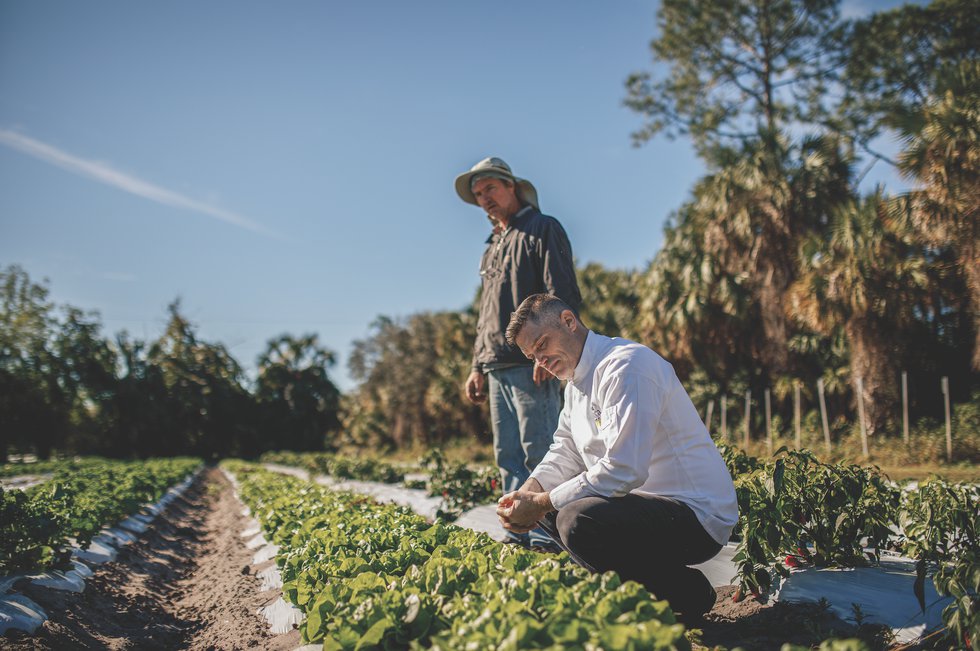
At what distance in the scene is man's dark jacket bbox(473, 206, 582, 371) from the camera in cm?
371

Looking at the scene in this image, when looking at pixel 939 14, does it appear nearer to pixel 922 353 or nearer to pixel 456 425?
pixel 922 353

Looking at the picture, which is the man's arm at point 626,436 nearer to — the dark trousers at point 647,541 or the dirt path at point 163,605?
the dark trousers at point 647,541

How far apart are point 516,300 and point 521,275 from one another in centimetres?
15

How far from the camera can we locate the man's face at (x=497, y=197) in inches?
161

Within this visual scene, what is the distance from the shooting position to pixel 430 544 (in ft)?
9.26

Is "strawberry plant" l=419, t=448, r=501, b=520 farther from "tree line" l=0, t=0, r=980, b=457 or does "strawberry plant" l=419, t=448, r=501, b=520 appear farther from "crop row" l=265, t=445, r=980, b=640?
"tree line" l=0, t=0, r=980, b=457

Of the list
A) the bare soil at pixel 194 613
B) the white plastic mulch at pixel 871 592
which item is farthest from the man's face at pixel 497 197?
the bare soil at pixel 194 613

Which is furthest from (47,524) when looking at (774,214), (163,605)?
(774,214)

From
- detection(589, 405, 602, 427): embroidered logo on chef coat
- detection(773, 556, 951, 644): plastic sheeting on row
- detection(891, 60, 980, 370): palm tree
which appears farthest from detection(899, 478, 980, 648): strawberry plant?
detection(891, 60, 980, 370): palm tree

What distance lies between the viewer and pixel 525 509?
2613 millimetres

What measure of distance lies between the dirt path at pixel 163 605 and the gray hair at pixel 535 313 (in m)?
1.60

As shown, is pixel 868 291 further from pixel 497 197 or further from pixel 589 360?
→ pixel 589 360

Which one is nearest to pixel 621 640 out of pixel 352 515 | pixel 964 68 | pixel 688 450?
pixel 688 450

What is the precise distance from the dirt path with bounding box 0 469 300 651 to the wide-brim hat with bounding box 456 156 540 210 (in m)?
2.76
